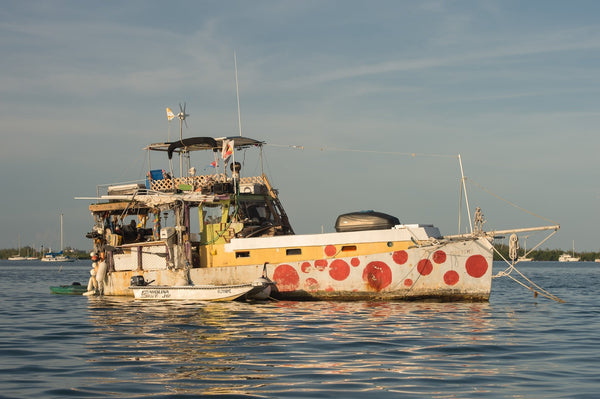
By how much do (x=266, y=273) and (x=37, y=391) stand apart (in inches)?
674

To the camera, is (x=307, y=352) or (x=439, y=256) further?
(x=439, y=256)

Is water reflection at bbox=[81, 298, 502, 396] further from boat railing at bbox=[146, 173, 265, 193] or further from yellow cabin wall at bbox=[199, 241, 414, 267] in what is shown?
boat railing at bbox=[146, 173, 265, 193]

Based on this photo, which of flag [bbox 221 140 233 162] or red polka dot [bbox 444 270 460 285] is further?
flag [bbox 221 140 233 162]

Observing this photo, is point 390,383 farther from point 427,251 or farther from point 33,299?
point 33,299

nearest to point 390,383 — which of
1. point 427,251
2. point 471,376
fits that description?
point 471,376

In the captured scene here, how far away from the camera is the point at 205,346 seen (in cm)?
1638

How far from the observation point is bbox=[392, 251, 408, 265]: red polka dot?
87.5 feet

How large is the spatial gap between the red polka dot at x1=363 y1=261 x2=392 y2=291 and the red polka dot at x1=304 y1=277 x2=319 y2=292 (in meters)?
2.23

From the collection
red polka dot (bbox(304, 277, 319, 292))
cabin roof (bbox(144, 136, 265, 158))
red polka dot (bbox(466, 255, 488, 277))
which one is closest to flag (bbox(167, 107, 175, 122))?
cabin roof (bbox(144, 136, 265, 158))

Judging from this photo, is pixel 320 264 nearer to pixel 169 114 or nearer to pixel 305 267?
pixel 305 267

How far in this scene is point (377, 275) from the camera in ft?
88.6

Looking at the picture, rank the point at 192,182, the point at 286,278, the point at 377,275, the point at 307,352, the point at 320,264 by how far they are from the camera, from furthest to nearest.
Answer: the point at 192,182
the point at 286,278
the point at 320,264
the point at 377,275
the point at 307,352

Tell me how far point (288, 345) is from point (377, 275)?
11.1 meters

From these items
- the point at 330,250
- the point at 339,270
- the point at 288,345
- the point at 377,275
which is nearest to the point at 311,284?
the point at 339,270
